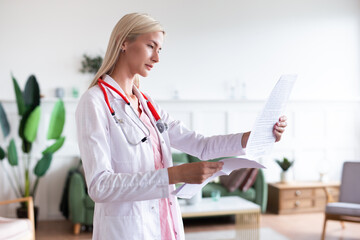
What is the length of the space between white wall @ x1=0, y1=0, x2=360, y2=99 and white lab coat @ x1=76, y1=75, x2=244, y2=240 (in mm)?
4048

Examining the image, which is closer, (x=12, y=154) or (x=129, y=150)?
(x=129, y=150)

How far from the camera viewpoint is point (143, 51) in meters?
1.28

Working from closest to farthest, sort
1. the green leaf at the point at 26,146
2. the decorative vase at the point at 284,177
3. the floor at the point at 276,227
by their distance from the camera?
the floor at the point at 276,227 < the green leaf at the point at 26,146 < the decorative vase at the point at 284,177

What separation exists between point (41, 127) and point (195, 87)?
2.09 m

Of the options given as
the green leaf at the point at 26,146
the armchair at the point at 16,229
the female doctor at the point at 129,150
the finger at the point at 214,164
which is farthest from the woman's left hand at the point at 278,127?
the green leaf at the point at 26,146

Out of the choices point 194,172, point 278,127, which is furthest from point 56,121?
point 194,172

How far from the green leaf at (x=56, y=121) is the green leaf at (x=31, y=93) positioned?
22 centimetres

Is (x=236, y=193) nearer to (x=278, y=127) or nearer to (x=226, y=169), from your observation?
(x=278, y=127)

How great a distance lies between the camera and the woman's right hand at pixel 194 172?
108cm

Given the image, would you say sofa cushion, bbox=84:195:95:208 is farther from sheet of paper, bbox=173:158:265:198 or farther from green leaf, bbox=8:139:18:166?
sheet of paper, bbox=173:158:265:198

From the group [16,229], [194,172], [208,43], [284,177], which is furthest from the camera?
[208,43]

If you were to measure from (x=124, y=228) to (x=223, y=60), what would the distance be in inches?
182

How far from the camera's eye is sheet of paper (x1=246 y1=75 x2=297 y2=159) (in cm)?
123

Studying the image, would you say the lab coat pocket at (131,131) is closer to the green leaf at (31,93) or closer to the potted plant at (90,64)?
the green leaf at (31,93)
